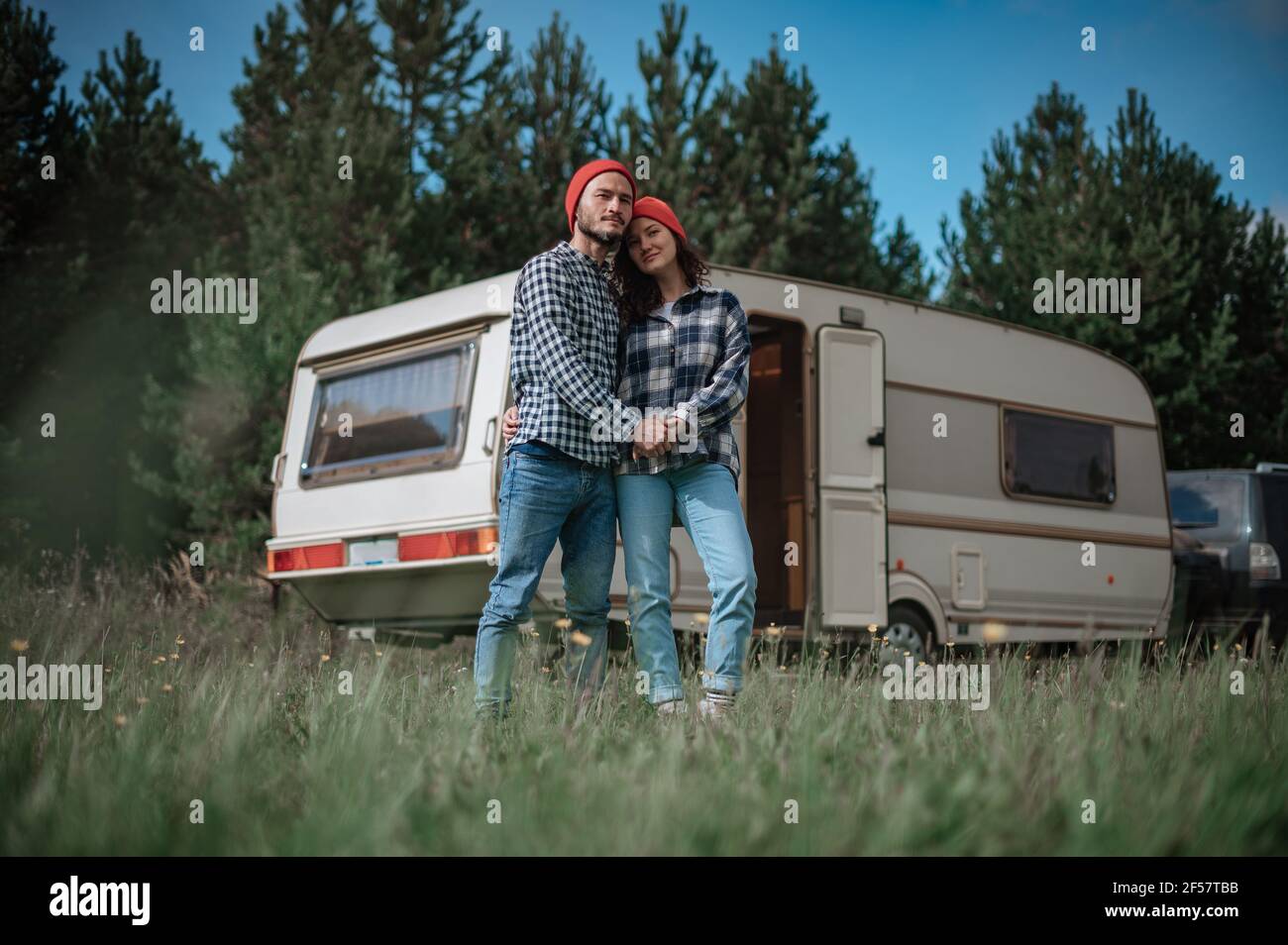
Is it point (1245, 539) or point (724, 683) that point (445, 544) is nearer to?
point (724, 683)

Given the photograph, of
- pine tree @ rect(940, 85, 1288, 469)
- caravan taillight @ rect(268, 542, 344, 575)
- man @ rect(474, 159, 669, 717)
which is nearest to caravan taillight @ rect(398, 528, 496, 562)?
caravan taillight @ rect(268, 542, 344, 575)

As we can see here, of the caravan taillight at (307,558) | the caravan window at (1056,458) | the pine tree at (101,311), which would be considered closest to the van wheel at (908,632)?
the caravan window at (1056,458)

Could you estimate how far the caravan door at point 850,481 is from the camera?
6.86 meters

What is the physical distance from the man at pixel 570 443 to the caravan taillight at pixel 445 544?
196cm

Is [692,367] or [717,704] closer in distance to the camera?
[717,704]

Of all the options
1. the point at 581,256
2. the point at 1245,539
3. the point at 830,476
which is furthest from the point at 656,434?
the point at 1245,539

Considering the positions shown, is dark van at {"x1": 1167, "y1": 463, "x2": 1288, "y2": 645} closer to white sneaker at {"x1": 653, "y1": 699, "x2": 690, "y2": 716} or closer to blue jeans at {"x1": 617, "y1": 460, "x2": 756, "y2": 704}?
blue jeans at {"x1": 617, "y1": 460, "x2": 756, "y2": 704}

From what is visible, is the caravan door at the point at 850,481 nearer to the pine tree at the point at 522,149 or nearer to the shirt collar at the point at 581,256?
the shirt collar at the point at 581,256

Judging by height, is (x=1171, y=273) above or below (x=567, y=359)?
above

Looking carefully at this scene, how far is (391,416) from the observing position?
683 cm

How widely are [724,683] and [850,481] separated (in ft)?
11.1

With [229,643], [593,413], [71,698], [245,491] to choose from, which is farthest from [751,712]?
[245,491]
